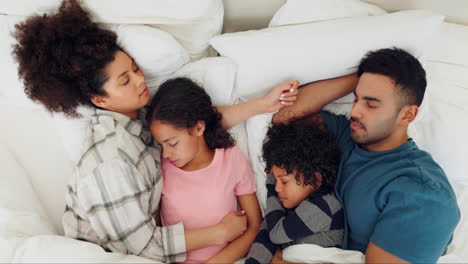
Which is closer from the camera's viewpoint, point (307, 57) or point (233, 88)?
point (307, 57)

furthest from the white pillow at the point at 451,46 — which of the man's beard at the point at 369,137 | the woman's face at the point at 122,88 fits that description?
the woman's face at the point at 122,88

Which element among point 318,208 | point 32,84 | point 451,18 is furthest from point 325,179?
point 32,84

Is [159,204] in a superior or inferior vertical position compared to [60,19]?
inferior

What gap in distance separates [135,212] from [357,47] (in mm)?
1017

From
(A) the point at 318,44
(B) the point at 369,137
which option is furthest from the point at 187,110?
(B) the point at 369,137

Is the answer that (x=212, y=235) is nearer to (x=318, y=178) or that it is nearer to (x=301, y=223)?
(x=301, y=223)

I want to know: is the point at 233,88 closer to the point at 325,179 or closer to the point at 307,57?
the point at 307,57

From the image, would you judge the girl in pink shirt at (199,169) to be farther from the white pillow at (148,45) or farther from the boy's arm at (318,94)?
the boy's arm at (318,94)

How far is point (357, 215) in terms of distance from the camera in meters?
1.24

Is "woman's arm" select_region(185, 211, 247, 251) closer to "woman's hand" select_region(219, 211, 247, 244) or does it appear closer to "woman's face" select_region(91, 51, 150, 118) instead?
"woman's hand" select_region(219, 211, 247, 244)

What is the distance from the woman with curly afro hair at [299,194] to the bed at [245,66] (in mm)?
91

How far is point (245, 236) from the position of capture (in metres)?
1.40

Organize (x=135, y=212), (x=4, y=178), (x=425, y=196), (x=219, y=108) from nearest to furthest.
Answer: (x=425, y=196) → (x=135, y=212) → (x=4, y=178) → (x=219, y=108)

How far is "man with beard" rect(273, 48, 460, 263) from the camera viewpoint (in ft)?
3.57
